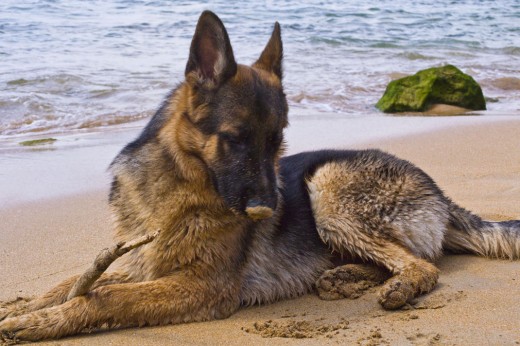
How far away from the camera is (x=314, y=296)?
196 inches

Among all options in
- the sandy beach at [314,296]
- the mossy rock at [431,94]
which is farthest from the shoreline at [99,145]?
the mossy rock at [431,94]

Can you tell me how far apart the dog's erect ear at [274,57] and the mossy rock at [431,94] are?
815cm

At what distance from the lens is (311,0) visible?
28984 millimetres

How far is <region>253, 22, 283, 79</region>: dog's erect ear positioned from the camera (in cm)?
480

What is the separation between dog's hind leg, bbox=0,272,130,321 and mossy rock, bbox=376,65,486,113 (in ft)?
28.8

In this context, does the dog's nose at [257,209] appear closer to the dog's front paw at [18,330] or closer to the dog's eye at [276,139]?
the dog's eye at [276,139]

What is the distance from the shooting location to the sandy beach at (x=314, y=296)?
4.05 meters

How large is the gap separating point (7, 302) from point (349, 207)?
2379 millimetres

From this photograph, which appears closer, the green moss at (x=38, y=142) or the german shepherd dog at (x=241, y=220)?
the german shepherd dog at (x=241, y=220)

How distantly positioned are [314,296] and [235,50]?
13826 millimetres

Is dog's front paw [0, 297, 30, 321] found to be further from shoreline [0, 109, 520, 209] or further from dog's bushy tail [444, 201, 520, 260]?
dog's bushy tail [444, 201, 520, 260]

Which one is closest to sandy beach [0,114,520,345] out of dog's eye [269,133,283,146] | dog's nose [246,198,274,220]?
dog's nose [246,198,274,220]

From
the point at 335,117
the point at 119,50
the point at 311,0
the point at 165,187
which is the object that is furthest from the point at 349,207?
the point at 311,0

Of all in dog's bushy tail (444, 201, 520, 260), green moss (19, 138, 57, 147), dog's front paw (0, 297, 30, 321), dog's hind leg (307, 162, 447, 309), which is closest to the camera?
dog's front paw (0, 297, 30, 321)
